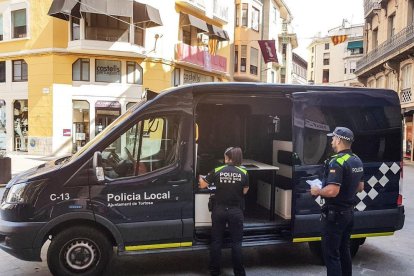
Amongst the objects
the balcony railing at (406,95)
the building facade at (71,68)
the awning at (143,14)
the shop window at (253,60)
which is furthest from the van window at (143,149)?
the shop window at (253,60)

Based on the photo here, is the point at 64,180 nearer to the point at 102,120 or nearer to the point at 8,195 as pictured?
the point at 8,195

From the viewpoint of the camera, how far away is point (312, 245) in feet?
19.6

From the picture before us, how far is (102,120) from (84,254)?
18696 millimetres

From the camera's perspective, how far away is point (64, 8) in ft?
63.9

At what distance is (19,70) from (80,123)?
4991 millimetres

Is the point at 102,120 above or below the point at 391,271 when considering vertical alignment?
above

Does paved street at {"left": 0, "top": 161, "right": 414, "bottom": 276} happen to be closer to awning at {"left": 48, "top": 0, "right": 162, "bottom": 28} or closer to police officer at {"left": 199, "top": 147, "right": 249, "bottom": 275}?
police officer at {"left": 199, "top": 147, "right": 249, "bottom": 275}

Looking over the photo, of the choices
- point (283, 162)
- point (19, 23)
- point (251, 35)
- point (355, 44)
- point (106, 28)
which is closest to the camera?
point (283, 162)

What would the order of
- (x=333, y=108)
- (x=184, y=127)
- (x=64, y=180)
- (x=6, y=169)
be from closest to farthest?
(x=64, y=180) → (x=184, y=127) → (x=333, y=108) → (x=6, y=169)

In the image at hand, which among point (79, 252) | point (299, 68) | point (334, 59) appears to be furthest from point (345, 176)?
point (334, 59)

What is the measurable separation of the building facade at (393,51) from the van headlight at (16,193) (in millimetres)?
24846

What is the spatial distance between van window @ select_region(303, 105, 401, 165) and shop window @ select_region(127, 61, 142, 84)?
1894 centimetres

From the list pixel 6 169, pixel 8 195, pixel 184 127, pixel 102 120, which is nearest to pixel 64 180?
pixel 8 195

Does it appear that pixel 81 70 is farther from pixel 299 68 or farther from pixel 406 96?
pixel 299 68
